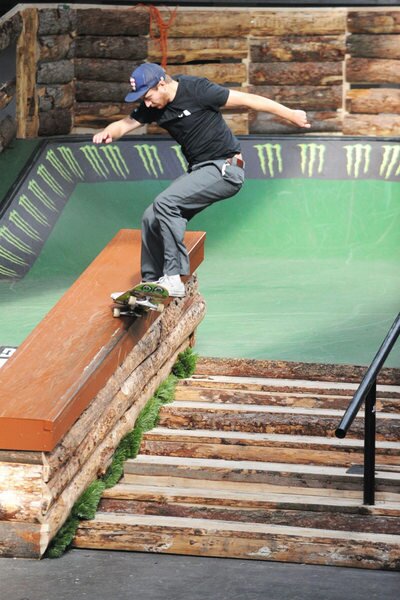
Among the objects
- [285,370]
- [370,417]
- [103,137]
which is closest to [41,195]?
[103,137]

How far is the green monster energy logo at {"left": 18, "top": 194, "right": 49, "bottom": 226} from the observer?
13.3 metres

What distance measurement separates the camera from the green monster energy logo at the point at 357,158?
14.6 metres

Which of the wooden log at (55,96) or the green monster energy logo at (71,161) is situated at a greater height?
the wooden log at (55,96)

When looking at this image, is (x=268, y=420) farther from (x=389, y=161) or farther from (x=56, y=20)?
(x=56, y=20)

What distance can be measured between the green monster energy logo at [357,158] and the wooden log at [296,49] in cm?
134

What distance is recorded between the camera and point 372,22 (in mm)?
15547

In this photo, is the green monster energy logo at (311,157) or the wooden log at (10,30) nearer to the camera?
the wooden log at (10,30)

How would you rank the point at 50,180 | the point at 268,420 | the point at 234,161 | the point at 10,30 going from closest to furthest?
the point at 268,420, the point at 234,161, the point at 50,180, the point at 10,30

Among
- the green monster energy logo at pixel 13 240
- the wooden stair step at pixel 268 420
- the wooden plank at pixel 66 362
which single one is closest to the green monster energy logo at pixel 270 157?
the green monster energy logo at pixel 13 240

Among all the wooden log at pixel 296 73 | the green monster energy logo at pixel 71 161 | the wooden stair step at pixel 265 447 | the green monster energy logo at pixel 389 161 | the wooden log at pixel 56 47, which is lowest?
the green monster energy logo at pixel 389 161

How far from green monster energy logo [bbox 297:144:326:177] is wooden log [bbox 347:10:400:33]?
167 centimetres

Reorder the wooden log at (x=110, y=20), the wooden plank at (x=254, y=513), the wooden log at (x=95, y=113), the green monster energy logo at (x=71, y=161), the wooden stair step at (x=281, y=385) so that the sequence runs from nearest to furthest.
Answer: the wooden plank at (x=254, y=513) < the wooden stair step at (x=281, y=385) < the green monster energy logo at (x=71, y=161) < the wooden log at (x=110, y=20) < the wooden log at (x=95, y=113)

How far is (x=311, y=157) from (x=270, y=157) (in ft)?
1.54

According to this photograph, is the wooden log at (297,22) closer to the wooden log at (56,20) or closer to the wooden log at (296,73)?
the wooden log at (296,73)
